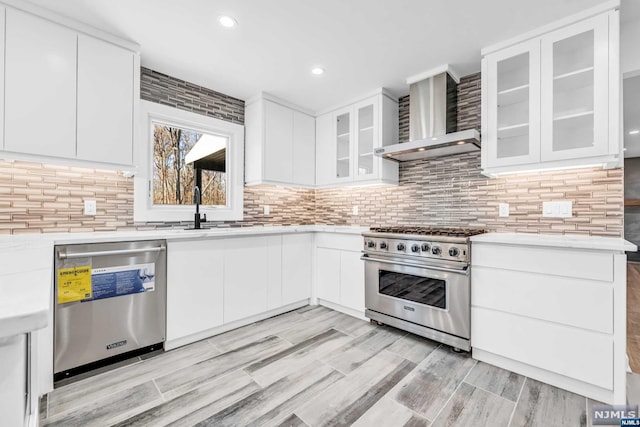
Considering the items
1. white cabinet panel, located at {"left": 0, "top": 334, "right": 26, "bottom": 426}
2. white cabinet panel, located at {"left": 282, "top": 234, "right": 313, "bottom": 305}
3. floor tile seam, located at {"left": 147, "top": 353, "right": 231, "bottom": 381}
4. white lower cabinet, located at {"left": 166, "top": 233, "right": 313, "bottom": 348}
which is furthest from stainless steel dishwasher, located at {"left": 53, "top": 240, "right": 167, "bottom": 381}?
white cabinet panel, located at {"left": 0, "top": 334, "right": 26, "bottom": 426}

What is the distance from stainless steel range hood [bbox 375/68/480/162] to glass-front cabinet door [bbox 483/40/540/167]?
241 mm

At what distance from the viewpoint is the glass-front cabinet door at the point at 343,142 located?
354 centimetres

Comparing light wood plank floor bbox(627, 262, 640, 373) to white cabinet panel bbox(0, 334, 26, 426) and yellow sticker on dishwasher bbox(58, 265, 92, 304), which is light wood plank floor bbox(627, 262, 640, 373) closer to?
white cabinet panel bbox(0, 334, 26, 426)

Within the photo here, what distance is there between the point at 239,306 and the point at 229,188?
1359 mm

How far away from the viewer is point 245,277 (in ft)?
9.14

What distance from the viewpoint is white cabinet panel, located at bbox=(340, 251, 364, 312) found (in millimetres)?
2979

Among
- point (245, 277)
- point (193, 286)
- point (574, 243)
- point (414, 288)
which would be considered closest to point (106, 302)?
point (193, 286)

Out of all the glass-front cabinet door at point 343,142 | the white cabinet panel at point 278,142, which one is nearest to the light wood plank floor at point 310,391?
the white cabinet panel at point 278,142

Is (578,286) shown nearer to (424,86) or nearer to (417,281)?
(417,281)

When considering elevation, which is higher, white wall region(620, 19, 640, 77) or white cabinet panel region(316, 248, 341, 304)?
white wall region(620, 19, 640, 77)

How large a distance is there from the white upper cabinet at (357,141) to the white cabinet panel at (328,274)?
915 millimetres

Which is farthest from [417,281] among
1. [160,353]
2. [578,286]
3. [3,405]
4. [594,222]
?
[3,405]

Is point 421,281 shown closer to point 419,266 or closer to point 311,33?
point 419,266

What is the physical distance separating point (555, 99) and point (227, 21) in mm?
2458
